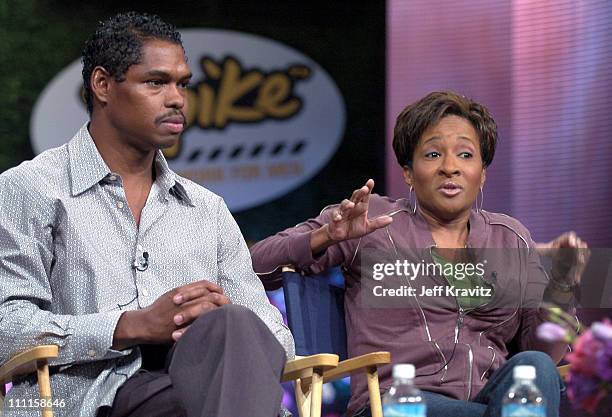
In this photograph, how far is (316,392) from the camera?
9.34 ft

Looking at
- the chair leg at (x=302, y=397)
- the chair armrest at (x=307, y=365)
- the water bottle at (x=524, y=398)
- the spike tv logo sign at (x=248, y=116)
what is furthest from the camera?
the spike tv logo sign at (x=248, y=116)

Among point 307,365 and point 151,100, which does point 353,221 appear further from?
point 151,100

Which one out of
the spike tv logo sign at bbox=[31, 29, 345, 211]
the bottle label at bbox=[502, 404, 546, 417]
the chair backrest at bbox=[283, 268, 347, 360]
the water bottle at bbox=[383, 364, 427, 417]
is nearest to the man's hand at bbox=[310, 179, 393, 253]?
the chair backrest at bbox=[283, 268, 347, 360]

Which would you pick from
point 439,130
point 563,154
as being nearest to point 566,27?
point 563,154

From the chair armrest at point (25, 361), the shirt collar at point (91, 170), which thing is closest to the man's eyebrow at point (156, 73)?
the shirt collar at point (91, 170)

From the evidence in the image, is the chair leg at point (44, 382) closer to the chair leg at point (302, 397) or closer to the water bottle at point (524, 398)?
the chair leg at point (302, 397)

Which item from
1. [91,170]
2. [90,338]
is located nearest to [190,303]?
[90,338]

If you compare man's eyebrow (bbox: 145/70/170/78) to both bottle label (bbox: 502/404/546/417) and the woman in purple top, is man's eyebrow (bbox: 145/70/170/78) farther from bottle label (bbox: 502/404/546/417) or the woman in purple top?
bottle label (bbox: 502/404/546/417)

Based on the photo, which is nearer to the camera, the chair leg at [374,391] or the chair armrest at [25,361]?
the chair armrest at [25,361]

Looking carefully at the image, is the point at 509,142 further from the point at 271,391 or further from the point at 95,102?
the point at 271,391

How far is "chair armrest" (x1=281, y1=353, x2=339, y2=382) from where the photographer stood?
281cm

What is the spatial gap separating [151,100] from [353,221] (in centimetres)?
58

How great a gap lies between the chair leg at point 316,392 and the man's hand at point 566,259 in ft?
2.26

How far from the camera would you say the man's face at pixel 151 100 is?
3.03m
